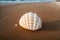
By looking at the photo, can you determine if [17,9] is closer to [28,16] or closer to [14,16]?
[14,16]

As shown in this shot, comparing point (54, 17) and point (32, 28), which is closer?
point (32, 28)

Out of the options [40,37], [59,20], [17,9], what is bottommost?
[40,37]

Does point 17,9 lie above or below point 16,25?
above

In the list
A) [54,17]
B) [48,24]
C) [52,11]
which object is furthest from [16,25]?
[52,11]

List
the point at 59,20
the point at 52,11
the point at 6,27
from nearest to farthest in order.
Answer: the point at 6,27 → the point at 59,20 → the point at 52,11

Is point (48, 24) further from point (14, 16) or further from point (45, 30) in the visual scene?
point (14, 16)

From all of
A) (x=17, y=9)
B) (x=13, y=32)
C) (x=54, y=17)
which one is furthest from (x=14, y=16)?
(x=54, y=17)

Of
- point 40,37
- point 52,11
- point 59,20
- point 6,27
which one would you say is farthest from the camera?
point 52,11
